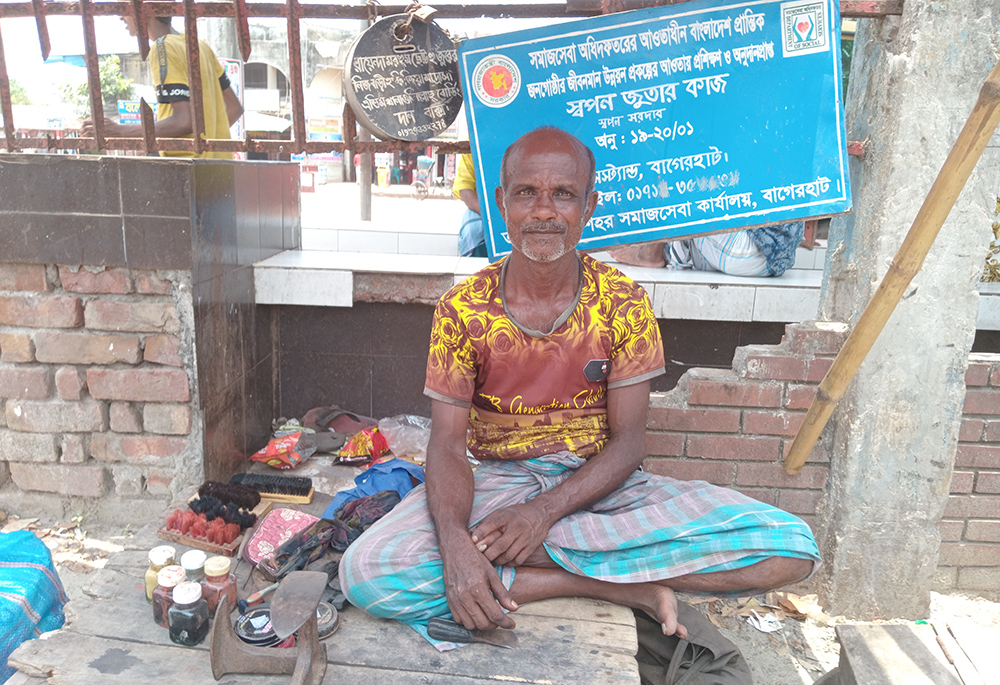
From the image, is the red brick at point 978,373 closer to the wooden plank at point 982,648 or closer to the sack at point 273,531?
the wooden plank at point 982,648

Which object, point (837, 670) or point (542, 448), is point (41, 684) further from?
point (837, 670)

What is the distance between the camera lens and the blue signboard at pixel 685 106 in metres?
2.54

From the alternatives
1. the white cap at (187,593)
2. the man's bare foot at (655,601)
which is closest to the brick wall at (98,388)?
the white cap at (187,593)

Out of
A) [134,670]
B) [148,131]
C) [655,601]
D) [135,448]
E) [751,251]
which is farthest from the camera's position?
[751,251]

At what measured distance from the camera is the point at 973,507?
9.95ft

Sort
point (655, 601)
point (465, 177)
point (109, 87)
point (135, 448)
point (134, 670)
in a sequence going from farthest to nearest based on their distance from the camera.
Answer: point (109, 87) → point (465, 177) → point (135, 448) → point (655, 601) → point (134, 670)

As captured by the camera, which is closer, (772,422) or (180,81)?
(772,422)

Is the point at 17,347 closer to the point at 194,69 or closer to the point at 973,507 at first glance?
the point at 194,69

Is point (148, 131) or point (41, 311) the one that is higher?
point (148, 131)

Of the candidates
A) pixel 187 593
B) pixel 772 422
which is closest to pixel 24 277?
pixel 187 593

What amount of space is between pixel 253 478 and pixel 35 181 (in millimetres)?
1447

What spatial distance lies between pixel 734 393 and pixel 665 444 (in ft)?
1.13

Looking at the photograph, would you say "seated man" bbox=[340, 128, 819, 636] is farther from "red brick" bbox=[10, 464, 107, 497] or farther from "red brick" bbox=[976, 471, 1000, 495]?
"red brick" bbox=[10, 464, 107, 497]

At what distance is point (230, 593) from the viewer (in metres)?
2.13
